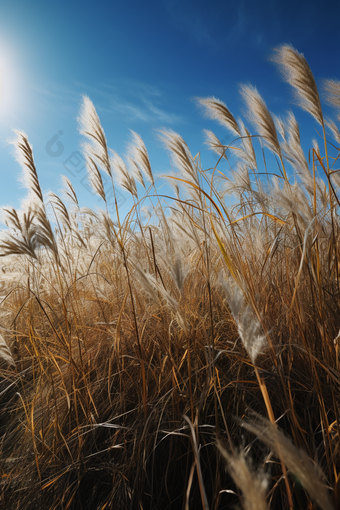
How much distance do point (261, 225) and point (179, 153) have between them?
1.08m

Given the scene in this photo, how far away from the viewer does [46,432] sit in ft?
3.70

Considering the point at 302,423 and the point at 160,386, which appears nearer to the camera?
the point at 302,423

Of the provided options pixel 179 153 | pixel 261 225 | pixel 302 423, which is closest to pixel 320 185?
pixel 261 225

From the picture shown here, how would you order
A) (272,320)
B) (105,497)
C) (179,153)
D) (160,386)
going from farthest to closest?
1. (179,153)
2. (272,320)
3. (160,386)
4. (105,497)

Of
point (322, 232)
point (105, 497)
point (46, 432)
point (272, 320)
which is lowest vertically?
point (105, 497)

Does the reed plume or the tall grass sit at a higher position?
the reed plume

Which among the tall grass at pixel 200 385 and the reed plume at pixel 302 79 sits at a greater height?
the reed plume at pixel 302 79

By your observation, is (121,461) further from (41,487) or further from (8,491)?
(8,491)

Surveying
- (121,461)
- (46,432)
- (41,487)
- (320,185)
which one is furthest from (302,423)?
(320,185)

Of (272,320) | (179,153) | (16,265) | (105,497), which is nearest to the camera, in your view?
(105,497)

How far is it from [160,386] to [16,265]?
120 inches

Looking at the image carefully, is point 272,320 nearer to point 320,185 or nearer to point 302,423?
point 302,423

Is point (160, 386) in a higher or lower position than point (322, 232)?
lower

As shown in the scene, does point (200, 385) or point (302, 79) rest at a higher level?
point (302, 79)
